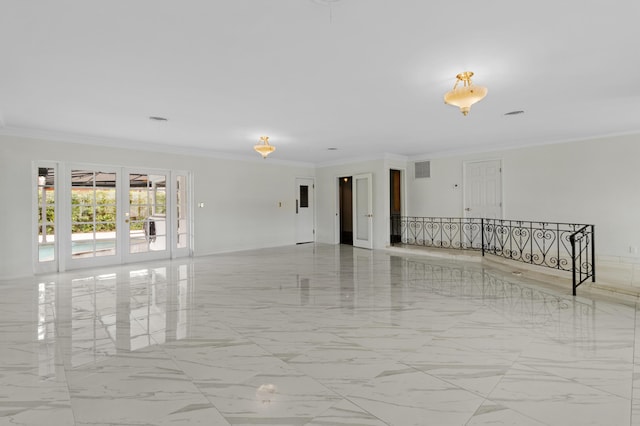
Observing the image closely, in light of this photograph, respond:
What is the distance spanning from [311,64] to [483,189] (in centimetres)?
615

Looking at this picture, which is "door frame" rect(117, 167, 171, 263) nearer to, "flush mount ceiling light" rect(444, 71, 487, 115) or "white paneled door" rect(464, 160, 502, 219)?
"flush mount ceiling light" rect(444, 71, 487, 115)

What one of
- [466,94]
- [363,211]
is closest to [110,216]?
[363,211]

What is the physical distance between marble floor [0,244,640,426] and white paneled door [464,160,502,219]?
319 centimetres

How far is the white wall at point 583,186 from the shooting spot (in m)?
6.34

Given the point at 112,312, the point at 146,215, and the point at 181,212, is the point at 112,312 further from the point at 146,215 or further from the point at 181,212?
the point at 181,212

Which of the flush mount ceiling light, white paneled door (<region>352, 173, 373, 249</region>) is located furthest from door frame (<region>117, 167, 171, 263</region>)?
the flush mount ceiling light

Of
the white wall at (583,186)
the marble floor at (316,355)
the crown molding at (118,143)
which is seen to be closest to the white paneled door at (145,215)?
the crown molding at (118,143)

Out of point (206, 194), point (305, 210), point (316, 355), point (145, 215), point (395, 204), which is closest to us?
point (316, 355)

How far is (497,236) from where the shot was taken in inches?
317

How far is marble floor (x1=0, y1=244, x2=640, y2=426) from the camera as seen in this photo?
80.7 inches

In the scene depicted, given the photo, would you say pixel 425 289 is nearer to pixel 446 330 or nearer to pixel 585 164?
pixel 446 330

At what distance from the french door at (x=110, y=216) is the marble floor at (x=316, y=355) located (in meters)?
1.56

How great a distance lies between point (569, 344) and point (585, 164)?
5.17m

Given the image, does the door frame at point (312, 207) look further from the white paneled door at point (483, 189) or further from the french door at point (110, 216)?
the white paneled door at point (483, 189)
